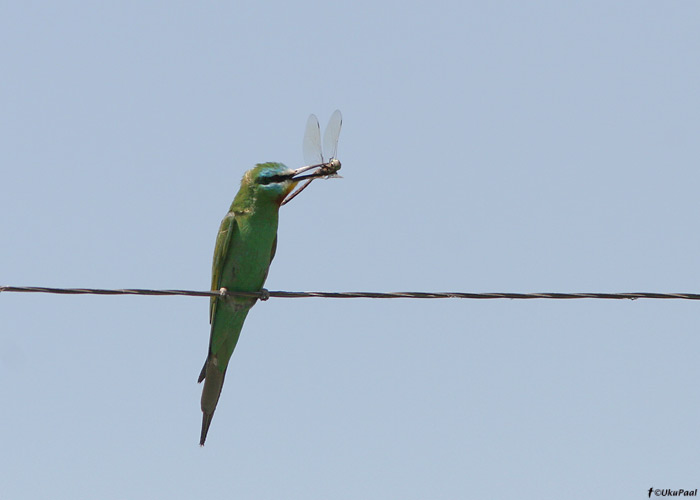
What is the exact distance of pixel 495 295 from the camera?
14.9 ft

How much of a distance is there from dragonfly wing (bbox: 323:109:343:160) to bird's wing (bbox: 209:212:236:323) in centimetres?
90

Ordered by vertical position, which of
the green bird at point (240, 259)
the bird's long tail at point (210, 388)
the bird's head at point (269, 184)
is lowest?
the bird's long tail at point (210, 388)

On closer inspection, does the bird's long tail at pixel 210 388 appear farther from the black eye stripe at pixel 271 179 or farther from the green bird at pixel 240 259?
the black eye stripe at pixel 271 179

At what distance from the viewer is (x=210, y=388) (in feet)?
22.8

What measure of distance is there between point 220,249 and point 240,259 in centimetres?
19

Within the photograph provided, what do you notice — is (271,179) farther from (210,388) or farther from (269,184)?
(210,388)

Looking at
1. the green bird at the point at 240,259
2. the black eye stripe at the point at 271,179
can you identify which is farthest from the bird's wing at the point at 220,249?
the black eye stripe at the point at 271,179

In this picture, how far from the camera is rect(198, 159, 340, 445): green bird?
6930 mm

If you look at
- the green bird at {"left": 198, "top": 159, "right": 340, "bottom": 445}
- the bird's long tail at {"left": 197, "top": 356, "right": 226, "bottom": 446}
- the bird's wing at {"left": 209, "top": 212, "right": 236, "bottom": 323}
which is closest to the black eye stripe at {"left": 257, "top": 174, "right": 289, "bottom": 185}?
the green bird at {"left": 198, "top": 159, "right": 340, "bottom": 445}

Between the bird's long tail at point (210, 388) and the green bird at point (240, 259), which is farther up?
the green bird at point (240, 259)

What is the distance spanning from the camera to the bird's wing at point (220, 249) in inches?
275

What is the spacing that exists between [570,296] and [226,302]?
302 cm

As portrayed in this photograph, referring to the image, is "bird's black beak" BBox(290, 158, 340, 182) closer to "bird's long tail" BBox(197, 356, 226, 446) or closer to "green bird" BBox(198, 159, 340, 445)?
"green bird" BBox(198, 159, 340, 445)

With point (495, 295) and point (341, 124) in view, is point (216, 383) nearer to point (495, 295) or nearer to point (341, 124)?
point (341, 124)
